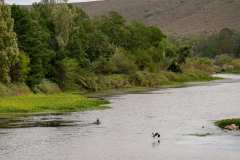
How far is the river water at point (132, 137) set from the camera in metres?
46.5

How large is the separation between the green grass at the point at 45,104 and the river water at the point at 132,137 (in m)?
3.85

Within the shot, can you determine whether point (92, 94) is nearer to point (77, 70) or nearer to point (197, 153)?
point (77, 70)

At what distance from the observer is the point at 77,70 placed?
11150cm

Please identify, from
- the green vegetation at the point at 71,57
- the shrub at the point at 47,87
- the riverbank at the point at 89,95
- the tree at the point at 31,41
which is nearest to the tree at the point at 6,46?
the green vegetation at the point at 71,57

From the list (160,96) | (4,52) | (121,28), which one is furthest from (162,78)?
(4,52)

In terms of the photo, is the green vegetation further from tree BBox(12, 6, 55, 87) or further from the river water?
the river water

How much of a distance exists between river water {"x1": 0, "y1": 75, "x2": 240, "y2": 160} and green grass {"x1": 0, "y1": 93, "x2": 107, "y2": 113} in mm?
3855

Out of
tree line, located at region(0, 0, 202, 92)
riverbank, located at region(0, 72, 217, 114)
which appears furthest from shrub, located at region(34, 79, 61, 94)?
tree line, located at region(0, 0, 202, 92)

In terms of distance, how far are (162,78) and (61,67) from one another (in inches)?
1367

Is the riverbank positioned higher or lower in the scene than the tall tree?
A: lower

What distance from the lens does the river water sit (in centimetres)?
4653

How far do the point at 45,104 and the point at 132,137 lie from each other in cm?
2583

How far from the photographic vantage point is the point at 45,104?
7856 centimetres

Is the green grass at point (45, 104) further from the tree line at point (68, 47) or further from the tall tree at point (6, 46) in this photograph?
the tree line at point (68, 47)
